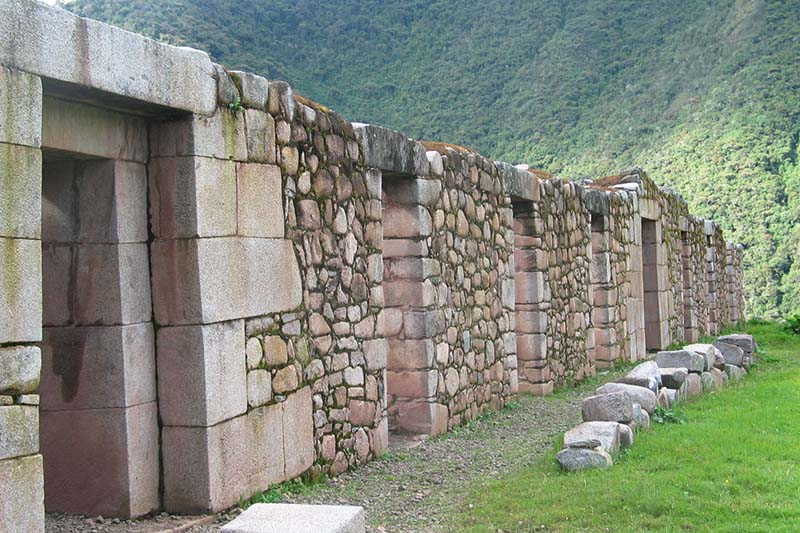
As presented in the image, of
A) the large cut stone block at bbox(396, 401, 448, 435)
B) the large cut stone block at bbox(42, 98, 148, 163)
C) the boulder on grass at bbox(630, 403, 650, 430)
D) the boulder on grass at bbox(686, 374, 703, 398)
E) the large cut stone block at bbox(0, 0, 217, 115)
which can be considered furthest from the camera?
the boulder on grass at bbox(686, 374, 703, 398)

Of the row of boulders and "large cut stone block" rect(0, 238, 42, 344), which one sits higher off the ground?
"large cut stone block" rect(0, 238, 42, 344)

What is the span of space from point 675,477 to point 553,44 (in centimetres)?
3937

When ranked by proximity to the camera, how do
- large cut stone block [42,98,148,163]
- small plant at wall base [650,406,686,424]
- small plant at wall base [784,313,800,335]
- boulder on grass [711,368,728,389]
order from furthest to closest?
small plant at wall base [784,313,800,335] → boulder on grass [711,368,728,389] → small plant at wall base [650,406,686,424] → large cut stone block [42,98,148,163]

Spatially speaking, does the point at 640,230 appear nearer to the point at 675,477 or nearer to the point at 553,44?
the point at 675,477

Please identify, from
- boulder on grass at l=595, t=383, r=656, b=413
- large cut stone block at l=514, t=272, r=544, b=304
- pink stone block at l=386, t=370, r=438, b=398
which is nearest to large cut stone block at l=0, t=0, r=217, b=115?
pink stone block at l=386, t=370, r=438, b=398

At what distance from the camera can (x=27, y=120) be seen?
390 centimetres

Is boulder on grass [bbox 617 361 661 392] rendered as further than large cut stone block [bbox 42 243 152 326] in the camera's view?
Yes

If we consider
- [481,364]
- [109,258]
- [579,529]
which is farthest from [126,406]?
[481,364]

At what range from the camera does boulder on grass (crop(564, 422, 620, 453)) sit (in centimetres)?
635

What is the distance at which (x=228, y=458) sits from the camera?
5176mm

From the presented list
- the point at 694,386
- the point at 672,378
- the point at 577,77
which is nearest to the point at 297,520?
the point at 672,378

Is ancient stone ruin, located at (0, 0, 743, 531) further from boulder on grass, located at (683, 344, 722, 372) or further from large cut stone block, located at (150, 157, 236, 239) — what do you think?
boulder on grass, located at (683, 344, 722, 372)

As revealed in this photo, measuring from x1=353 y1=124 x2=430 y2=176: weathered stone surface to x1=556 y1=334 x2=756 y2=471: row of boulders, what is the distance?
8.05ft

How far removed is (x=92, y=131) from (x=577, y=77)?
37285mm
